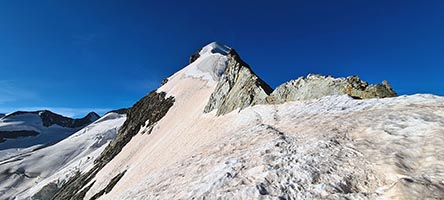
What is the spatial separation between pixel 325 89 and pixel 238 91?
31.5 feet

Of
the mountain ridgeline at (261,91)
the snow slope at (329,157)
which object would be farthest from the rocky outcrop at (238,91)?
the snow slope at (329,157)

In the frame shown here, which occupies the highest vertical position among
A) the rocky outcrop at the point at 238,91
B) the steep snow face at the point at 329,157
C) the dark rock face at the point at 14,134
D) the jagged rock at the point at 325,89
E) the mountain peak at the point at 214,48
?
the dark rock face at the point at 14,134

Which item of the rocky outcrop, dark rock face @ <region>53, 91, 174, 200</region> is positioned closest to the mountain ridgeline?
the rocky outcrop

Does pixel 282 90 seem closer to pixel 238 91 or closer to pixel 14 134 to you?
pixel 238 91

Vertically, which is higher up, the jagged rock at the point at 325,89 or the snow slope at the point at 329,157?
the jagged rock at the point at 325,89

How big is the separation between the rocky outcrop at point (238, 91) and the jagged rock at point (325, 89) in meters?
1.88

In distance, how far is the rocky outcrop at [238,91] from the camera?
71.4 ft

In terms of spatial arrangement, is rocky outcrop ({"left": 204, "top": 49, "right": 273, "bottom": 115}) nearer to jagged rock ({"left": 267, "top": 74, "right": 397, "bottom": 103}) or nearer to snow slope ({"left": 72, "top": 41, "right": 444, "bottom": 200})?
jagged rock ({"left": 267, "top": 74, "right": 397, "bottom": 103})

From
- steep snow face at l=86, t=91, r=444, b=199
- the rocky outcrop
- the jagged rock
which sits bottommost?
steep snow face at l=86, t=91, r=444, b=199

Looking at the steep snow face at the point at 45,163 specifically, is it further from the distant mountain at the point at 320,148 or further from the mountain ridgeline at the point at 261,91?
the distant mountain at the point at 320,148

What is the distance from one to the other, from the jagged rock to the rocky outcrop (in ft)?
6.15

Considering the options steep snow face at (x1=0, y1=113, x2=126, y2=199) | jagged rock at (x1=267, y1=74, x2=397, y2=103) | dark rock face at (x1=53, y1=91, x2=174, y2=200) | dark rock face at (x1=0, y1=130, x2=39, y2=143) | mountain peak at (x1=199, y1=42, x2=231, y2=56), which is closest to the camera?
jagged rock at (x1=267, y1=74, x2=397, y2=103)

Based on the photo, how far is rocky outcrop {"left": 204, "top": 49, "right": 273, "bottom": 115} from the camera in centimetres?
2177

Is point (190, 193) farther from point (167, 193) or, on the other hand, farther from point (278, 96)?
point (278, 96)
